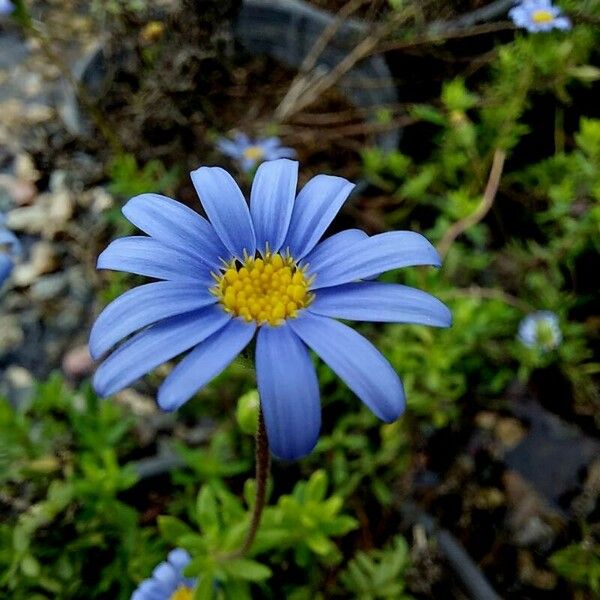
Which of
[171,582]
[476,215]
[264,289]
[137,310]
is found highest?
[137,310]

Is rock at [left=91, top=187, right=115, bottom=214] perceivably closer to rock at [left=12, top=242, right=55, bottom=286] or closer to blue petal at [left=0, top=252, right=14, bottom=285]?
rock at [left=12, top=242, right=55, bottom=286]

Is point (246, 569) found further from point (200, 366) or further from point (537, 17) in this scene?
point (537, 17)

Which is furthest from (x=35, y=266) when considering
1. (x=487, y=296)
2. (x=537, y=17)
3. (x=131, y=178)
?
(x=537, y=17)

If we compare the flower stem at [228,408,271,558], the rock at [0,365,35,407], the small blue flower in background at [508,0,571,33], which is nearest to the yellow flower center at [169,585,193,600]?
the flower stem at [228,408,271,558]

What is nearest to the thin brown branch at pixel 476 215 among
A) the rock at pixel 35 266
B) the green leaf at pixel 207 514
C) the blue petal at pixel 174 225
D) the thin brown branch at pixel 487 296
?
the thin brown branch at pixel 487 296

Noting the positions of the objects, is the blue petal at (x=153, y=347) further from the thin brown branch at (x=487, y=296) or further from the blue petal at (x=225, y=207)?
the thin brown branch at (x=487, y=296)

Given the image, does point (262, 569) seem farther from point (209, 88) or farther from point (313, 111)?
point (313, 111)
